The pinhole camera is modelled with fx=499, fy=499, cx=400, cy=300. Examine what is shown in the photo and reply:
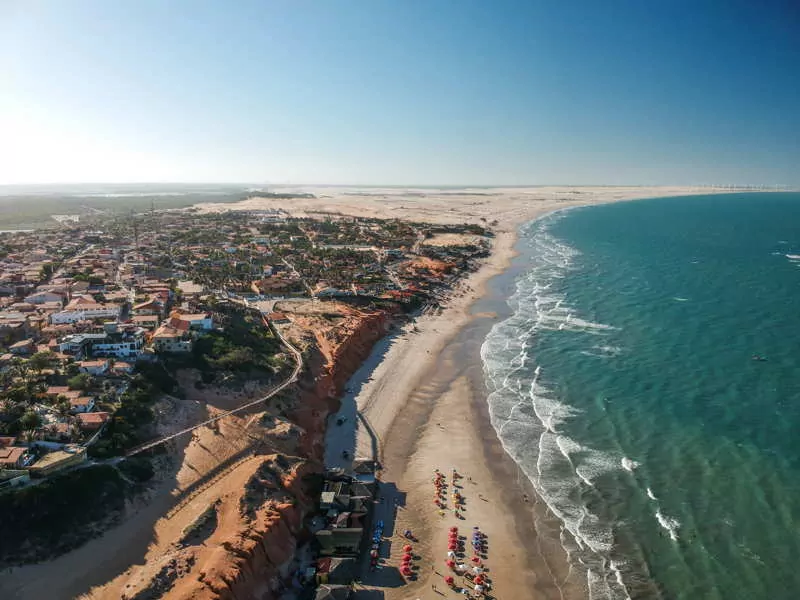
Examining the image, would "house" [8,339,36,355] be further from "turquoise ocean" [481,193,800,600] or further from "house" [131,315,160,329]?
"turquoise ocean" [481,193,800,600]

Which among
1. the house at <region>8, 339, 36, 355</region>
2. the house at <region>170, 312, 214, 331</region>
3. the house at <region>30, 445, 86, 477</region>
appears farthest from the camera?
the house at <region>170, 312, 214, 331</region>

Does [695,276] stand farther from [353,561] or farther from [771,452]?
[353,561]

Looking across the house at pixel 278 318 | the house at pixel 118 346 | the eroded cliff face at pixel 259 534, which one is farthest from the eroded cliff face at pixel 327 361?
the house at pixel 118 346

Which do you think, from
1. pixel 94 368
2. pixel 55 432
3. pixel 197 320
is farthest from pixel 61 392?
pixel 197 320

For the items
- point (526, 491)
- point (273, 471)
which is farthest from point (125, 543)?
point (526, 491)

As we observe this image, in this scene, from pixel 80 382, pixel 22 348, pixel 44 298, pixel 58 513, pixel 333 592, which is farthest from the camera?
pixel 44 298

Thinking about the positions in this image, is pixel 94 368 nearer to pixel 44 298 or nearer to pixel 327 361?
pixel 327 361

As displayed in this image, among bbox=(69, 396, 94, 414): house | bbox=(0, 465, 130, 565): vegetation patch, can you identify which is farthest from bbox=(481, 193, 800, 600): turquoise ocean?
bbox=(69, 396, 94, 414): house

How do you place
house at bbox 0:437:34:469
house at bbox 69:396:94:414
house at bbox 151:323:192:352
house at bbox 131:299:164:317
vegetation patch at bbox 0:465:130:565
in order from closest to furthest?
vegetation patch at bbox 0:465:130:565 → house at bbox 0:437:34:469 → house at bbox 69:396:94:414 → house at bbox 151:323:192:352 → house at bbox 131:299:164:317
